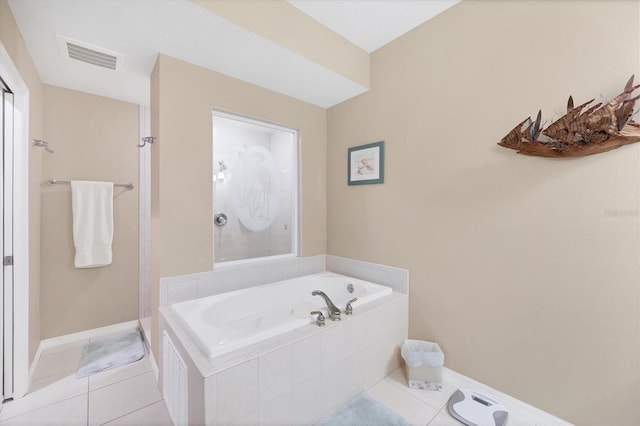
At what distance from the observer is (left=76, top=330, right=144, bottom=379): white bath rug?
2.11 m

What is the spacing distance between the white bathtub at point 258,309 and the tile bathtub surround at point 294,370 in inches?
1.9

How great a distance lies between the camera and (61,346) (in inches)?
95.8

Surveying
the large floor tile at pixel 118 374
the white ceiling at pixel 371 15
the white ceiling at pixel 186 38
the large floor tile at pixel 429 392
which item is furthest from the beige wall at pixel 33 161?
the large floor tile at pixel 429 392

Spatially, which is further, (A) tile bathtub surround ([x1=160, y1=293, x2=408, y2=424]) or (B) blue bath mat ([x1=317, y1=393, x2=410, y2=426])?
(B) blue bath mat ([x1=317, y1=393, x2=410, y2=426])

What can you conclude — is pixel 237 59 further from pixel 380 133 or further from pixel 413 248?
pixel 413 248

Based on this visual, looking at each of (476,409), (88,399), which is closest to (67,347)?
(88,399)

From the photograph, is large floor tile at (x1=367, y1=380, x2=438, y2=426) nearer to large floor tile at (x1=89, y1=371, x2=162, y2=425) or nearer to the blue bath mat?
the blue bath mat

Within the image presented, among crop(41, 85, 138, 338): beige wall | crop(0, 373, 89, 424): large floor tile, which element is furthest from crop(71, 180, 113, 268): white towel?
crop(0, 373, 89, 424): large floor tile

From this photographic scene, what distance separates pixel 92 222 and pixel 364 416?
2.84 metres

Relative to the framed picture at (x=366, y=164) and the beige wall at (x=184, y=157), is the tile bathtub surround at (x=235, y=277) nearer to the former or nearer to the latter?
the beige wall at (x=184, y=157)

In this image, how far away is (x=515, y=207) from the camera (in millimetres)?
1649

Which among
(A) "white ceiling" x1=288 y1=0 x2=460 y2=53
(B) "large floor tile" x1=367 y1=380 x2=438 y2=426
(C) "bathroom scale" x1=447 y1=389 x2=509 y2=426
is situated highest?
(A) "white ceiling" x1=288 y1=0 x2=460 y2=53

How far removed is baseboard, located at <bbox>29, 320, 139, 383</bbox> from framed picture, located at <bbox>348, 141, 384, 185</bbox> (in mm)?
2749

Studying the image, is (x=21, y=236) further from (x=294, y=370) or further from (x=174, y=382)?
(x=294, y=370)
